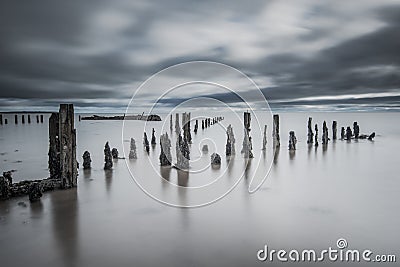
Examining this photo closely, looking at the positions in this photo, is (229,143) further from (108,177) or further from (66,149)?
(66,149)

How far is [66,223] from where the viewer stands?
6031mm

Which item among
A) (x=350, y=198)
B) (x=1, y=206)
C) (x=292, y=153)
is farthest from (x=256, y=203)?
(x=292, y=153)

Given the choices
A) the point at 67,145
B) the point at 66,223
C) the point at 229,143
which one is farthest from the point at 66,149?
the point at 229,143

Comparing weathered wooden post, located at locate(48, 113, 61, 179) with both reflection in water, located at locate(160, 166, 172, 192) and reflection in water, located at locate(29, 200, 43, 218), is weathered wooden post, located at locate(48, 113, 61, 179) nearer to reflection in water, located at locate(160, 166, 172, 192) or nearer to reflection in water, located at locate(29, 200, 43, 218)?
reflection in water, located at locate(29, 200, 43, 218)

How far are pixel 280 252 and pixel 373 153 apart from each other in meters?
14.0

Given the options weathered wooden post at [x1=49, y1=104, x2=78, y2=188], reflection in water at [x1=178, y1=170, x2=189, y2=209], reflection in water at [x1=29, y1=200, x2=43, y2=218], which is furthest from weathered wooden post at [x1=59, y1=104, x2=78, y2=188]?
reflection in water at [x1=178, y1=170, x2=189, y2=209]

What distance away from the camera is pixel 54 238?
17.3 ft

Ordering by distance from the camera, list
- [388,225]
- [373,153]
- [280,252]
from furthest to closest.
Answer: [373,153] < [388,225] < [280,252]

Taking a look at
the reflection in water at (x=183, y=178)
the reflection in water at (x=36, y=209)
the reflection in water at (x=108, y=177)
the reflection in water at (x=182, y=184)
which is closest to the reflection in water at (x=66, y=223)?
the reflection in water at (x=36, y=209)

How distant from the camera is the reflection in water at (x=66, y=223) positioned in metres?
4.75

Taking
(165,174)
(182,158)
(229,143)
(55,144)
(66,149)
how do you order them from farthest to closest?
1. (229,143)
2. (182,158)
3. (165,174)
4. (55,144)
5. (66,149)

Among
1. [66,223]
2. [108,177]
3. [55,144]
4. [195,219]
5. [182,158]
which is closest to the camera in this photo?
[66,223]

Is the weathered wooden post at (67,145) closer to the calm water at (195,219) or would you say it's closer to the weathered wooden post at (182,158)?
the calm water at (195,219)

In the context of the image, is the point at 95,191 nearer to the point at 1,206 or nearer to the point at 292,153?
the point at 1,206
